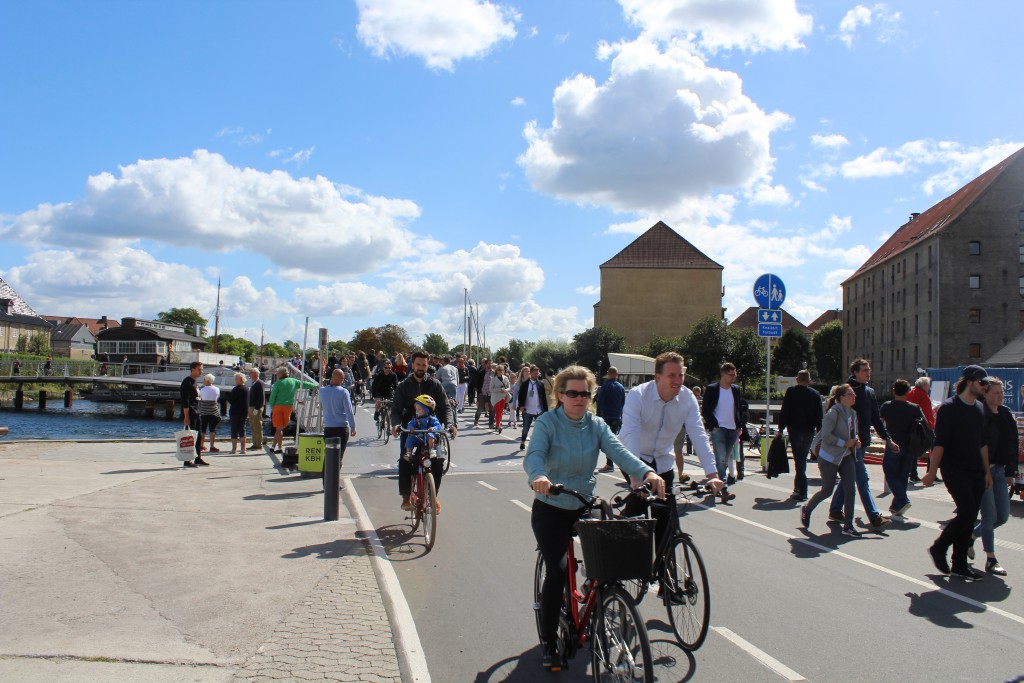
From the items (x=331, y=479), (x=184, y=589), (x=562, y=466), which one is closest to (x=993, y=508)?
(x=562, y=466)

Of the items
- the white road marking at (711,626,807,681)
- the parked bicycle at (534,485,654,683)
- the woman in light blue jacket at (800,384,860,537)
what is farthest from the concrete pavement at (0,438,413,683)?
the woman in light blue jacket at (800,384,860,537)

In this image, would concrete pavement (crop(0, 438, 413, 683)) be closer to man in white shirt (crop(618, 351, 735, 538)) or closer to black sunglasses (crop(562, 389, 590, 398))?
black sunglasses (crop(562, 389, 590, 398))

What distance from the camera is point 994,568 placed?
7.53 m

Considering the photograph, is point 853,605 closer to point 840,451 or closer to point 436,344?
point 840,451

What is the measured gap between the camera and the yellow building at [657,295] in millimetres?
98938

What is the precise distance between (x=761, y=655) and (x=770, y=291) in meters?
11.8

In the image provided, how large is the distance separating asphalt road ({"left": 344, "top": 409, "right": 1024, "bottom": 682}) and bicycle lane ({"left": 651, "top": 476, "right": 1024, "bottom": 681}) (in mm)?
15

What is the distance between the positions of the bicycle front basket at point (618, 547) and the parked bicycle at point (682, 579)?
747 millimetres

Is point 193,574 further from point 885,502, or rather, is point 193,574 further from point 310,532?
point 885,502

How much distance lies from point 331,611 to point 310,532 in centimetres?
307

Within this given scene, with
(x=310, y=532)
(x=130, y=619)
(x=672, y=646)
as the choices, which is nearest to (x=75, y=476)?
(x=310, y=532)

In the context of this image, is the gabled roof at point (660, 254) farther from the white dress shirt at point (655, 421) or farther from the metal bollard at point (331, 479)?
the white dress shirt at point (655, 421)

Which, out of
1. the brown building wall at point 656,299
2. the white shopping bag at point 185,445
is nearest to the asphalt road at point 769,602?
the white shopping bag at point 185,445

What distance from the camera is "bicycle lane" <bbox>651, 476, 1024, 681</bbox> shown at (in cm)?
510
